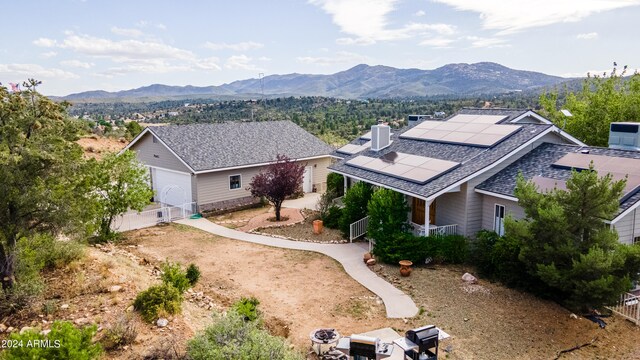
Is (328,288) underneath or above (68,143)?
underneath

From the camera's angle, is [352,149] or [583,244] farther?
[352,149]

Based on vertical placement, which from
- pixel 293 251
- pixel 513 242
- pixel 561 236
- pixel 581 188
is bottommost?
pixel 293 251

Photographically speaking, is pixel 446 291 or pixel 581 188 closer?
pixel 581 188

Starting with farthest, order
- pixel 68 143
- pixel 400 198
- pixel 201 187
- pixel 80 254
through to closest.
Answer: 1. pixel 201 187
2. pixel 400 198
3. pixel 80 254
4. pixel 68 143

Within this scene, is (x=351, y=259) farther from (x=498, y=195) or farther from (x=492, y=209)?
(x=498, y=195)

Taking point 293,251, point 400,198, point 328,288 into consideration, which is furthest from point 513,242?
point 293,251

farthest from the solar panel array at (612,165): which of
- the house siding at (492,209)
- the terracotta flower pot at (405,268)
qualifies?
the terracotta flower pot at (405,268)

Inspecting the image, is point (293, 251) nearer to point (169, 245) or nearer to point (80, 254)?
point (169, 245)

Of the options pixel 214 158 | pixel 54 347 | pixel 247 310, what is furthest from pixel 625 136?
pixel 214 158
